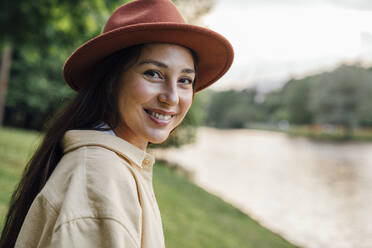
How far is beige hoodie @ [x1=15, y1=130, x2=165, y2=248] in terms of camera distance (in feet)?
3.52

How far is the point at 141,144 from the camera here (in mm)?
1664

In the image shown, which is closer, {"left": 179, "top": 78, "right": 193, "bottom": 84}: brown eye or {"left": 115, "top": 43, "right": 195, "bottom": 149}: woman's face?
{"left": 115, "top": 43, "right": 195, "bottom": 149}: woman's face

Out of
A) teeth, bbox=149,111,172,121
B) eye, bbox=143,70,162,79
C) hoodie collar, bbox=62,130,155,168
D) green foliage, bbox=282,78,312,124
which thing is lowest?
hoodie collar, bbox=62,130,155,168

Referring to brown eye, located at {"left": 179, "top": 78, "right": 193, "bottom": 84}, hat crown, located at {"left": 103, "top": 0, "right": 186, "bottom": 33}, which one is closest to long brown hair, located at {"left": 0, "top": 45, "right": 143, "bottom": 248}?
hat crown, located at {"left": 103, "top": 0, "right": 186, "bottom": 33}

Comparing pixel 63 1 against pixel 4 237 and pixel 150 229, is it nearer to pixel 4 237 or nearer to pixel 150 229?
pixel 4 237

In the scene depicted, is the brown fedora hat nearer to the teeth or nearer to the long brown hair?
the long brown hair

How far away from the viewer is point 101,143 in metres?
1.28

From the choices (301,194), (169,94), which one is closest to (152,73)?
(169,94)

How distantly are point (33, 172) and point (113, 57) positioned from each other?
0.61m

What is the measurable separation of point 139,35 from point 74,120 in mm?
462

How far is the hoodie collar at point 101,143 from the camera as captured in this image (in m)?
1.28

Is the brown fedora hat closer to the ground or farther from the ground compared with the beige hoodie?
farther from the ground

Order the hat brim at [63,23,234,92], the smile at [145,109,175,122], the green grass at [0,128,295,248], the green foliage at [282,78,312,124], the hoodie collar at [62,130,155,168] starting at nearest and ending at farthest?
the hoodie collar at [62,130,155,168] < the hat brim at [63,23,234,92] < the smile at [145,109,175,122] < the green grass at [0,128,295,248] < the green foliage at [282,78,312,124]

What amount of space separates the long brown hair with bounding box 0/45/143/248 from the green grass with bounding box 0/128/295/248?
3.18 m
